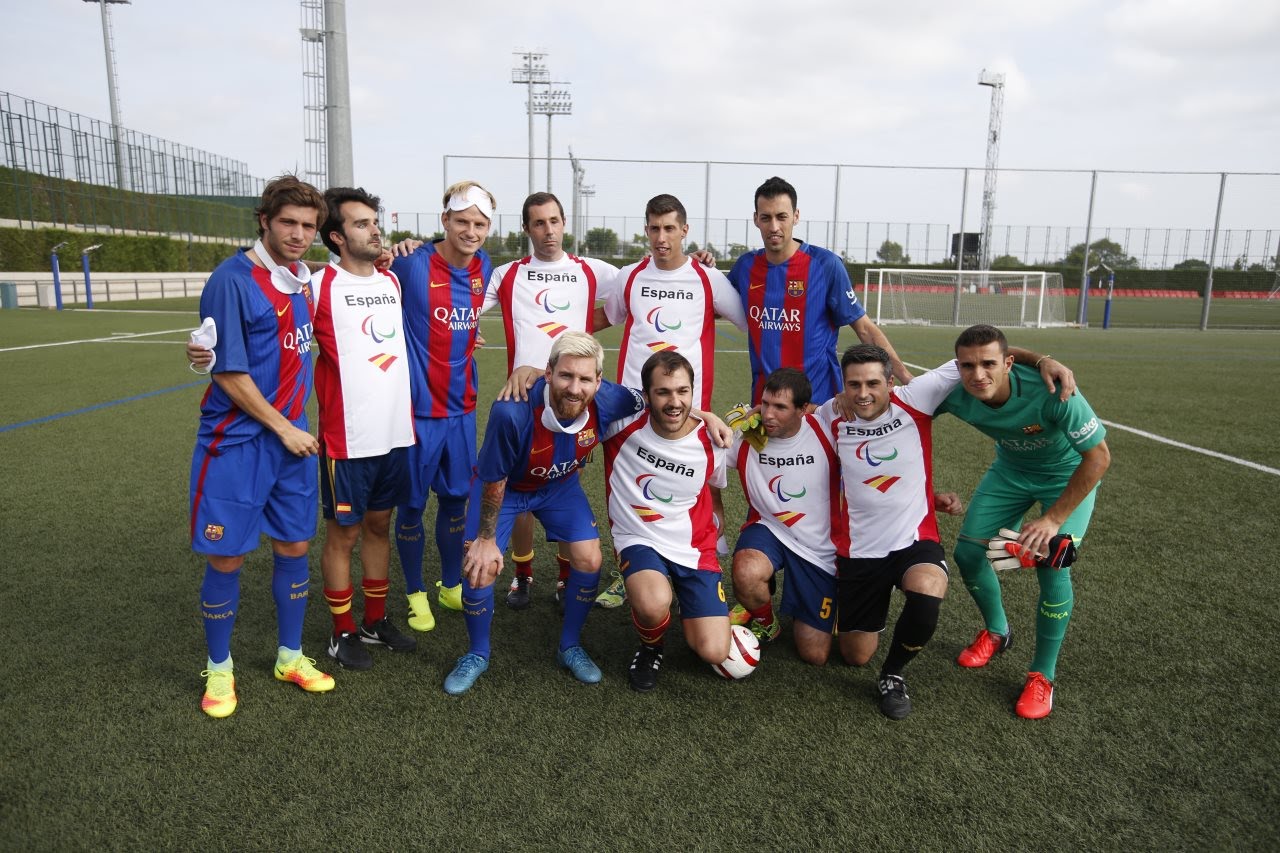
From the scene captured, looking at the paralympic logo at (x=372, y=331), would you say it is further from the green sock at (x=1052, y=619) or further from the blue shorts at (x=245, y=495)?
the green sock at (x=1052, y=619)

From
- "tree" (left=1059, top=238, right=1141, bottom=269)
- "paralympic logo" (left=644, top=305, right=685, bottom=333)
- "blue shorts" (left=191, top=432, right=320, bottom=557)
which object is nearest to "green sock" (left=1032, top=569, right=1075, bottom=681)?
"paralympic logo" (left=644, top=305, right=685, bottom=333)

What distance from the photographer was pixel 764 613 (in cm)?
340

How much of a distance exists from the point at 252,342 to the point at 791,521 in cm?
222

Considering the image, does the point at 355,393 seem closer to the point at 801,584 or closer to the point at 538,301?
the point at 538,301

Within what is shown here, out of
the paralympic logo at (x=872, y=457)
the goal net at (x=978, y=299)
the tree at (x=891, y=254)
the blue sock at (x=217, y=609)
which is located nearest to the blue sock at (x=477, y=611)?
the blue sock at (x=217, y=609)

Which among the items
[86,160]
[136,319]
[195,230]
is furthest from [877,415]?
[195,230]

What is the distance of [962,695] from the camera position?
9.90 ft

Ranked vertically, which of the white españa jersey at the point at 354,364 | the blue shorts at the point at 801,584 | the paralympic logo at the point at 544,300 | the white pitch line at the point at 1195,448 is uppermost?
the paralympic logo at the point at 544,300

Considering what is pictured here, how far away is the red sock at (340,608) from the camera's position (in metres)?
3.29

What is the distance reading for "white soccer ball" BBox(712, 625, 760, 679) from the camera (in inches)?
122

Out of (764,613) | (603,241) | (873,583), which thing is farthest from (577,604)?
(603,241)

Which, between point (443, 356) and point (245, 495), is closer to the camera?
point (245, 495)

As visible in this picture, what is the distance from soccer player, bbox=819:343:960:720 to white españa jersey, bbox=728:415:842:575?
7cm

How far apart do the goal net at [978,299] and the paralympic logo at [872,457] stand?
21918mm
